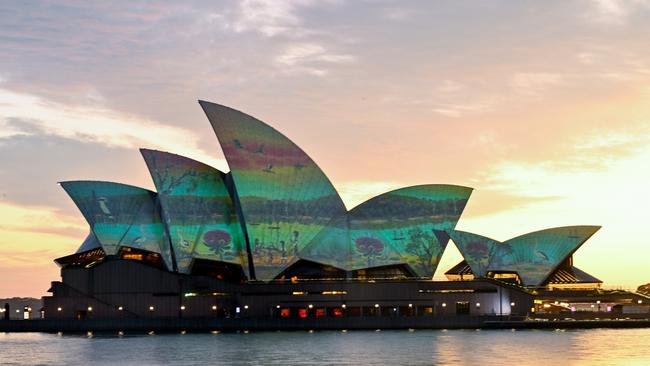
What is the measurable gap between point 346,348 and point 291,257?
3151cm

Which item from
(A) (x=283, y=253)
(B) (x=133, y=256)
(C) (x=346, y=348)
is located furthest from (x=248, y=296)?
(C) (x=346, y=348)

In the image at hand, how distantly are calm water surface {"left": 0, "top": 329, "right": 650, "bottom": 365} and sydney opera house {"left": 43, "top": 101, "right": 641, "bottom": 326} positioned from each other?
689 centimetres

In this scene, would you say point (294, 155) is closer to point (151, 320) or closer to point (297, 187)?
point (297, 187)

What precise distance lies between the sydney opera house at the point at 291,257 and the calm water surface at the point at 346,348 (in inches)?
271

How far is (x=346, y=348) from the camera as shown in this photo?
8144cm

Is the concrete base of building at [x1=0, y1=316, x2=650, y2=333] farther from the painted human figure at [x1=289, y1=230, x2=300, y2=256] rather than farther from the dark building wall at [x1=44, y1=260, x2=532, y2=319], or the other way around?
the painted human figure at [x1=289, y1=230, x2=300, y2=256]

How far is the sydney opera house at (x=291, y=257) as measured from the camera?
11088 cm

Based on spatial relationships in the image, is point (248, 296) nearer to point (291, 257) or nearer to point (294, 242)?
point (291, 257)

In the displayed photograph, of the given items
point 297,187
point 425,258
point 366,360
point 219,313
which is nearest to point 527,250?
point 425,258

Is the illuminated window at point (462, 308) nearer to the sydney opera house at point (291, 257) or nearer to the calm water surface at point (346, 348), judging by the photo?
the sydney opera house at point (291, 257)

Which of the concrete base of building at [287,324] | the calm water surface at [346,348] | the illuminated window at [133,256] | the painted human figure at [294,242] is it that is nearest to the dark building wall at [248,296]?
the concrete base of building at [287,324]

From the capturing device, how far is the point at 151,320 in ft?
365

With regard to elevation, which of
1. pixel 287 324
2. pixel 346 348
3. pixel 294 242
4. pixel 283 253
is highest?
pixel 294 242

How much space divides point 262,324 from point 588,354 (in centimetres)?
4337
